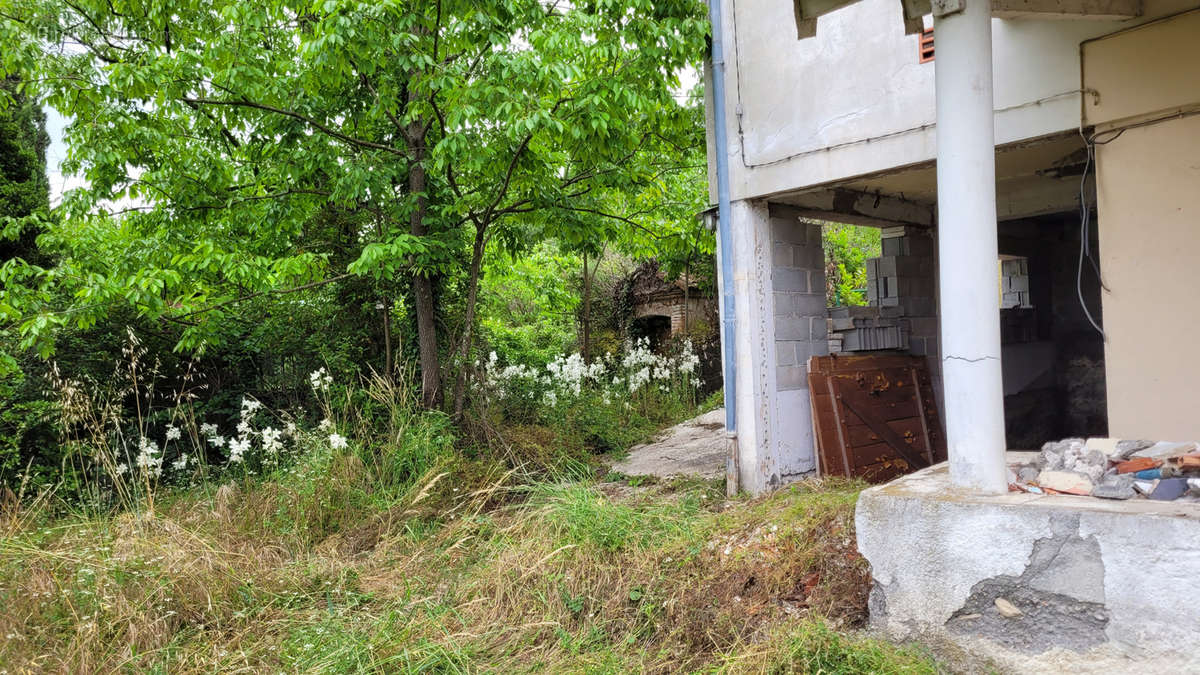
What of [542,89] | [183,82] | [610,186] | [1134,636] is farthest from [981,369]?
[183,82]

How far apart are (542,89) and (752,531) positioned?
11.8ft

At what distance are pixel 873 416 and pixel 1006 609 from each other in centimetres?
362

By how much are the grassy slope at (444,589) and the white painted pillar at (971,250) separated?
0.88 m

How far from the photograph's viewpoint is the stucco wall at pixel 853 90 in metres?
4.50

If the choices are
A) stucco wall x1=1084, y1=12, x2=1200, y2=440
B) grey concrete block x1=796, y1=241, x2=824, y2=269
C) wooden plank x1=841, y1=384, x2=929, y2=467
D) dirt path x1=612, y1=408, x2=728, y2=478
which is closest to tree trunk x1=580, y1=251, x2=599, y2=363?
dirt path x1=612, y1=408, x2=728, y2=478

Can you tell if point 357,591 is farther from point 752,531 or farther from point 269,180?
point 269,180

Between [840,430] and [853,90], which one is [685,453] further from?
[853,90]

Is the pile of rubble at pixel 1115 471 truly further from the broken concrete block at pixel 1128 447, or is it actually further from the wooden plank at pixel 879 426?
the wooden plank at pixel 879 426

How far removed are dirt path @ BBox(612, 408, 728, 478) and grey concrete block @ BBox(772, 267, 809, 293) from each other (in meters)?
1.50

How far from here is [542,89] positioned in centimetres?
589

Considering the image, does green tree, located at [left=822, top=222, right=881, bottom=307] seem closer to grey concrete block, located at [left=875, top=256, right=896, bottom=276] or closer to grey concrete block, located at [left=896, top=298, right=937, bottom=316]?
grey concrete block, located at [left=896, top=298, right=937, bottom=316]

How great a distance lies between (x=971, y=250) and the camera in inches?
128

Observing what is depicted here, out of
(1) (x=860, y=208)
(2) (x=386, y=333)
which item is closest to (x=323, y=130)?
(2) (x=386, y=333)

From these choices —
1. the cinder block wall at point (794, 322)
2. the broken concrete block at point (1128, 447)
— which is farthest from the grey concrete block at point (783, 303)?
the broken concrete block at point (1128, 447)
